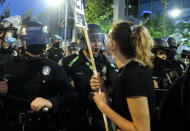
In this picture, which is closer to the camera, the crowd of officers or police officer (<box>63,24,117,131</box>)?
the crowd of officers

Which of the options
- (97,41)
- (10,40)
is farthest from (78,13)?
(10,40)

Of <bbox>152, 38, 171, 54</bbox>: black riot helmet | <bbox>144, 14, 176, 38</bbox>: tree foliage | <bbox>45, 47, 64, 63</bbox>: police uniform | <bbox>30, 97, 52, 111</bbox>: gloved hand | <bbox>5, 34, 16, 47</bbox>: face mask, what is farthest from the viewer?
<bbox>144, 14, 176, 38</bbox>: tree foliage

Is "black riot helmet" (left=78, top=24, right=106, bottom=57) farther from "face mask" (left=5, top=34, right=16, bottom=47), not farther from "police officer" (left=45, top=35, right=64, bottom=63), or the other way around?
"police officer" (left=45, top=35, right=64, bottom=63)

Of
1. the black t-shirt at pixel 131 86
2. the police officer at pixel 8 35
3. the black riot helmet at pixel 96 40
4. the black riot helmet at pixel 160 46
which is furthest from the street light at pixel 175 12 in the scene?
the black t-shirt at pixel 131 86

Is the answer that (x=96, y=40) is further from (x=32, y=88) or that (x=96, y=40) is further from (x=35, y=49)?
(x=32, y=88)

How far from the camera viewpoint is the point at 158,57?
5.52 m

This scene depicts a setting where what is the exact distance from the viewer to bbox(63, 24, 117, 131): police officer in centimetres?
408

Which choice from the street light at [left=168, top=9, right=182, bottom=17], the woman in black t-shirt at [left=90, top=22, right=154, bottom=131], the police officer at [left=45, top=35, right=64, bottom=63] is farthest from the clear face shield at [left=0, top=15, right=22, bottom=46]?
the street light at [left=168, top=9, right=182, bottom=17]

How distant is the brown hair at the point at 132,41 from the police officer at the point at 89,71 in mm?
1967

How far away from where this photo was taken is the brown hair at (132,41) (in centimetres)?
215

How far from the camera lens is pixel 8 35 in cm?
408

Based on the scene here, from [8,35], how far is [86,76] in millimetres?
1490

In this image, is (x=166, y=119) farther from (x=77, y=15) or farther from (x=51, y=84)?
(x=51, y=84)

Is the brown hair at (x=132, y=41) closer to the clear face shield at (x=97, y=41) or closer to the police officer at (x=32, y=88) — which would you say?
the police officer at (x=32, y=88)
